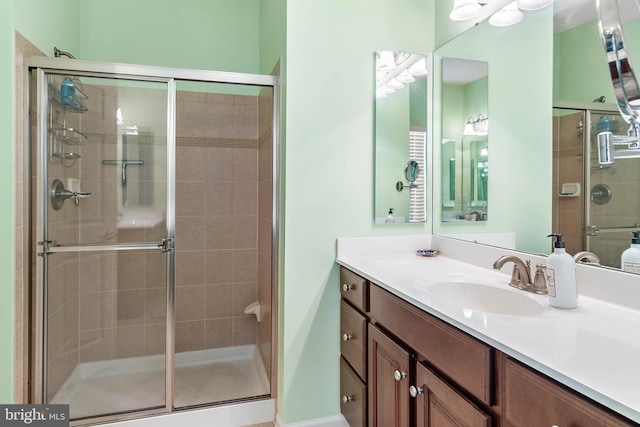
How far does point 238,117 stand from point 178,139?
0.46 m

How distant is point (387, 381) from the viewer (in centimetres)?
133

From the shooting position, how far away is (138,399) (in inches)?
76.0

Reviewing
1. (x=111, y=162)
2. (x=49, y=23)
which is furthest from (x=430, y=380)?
(x=49, y=23)

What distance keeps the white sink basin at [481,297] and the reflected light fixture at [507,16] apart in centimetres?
115

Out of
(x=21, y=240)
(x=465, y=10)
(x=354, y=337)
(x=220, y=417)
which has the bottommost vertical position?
(x=220, y=417)

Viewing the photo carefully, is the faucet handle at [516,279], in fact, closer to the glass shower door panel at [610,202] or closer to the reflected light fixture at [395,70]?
the glass shower door panel at [610,202]

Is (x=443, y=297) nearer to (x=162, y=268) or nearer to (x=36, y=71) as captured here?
(x=162, y=268)

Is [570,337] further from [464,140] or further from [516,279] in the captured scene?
[464,140]

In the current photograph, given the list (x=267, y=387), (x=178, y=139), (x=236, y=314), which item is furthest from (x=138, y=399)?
(x=178, y=139)

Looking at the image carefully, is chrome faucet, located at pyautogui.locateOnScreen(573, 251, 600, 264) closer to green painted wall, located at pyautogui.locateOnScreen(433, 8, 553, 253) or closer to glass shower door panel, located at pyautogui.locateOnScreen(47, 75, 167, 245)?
green painted wall, located at pyautogui.locateOnScreen(433, 8, 553, 253)

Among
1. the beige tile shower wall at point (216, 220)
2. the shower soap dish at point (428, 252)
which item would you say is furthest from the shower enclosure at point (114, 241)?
the shower soap dish at point (428, 252)

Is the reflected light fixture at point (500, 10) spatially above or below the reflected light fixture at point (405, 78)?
above

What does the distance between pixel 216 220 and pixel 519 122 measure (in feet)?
6.64

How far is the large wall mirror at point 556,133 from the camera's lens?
1146mm
